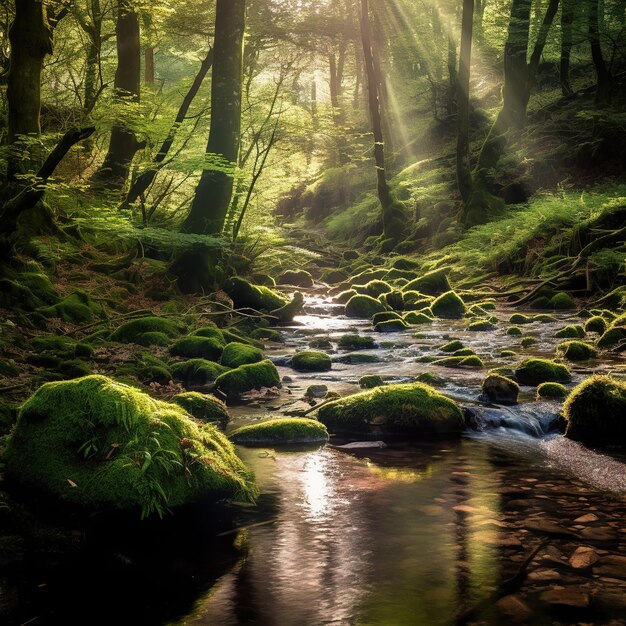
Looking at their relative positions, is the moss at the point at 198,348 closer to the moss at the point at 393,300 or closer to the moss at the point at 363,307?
the moss at the point at 363,307

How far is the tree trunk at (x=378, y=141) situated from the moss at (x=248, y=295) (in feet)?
38.0

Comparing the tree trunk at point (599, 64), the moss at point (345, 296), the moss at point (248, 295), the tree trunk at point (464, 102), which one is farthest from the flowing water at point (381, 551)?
the tree trunk at point (599, 64)

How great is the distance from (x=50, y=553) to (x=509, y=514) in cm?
308

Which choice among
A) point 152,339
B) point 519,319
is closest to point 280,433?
point 152,339

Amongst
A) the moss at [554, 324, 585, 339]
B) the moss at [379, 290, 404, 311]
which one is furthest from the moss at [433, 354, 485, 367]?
the moss at [379, 290, 404, 311]

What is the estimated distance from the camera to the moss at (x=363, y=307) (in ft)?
57.0

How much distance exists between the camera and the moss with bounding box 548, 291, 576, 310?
627 inches

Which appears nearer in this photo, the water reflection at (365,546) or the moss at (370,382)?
the water reflection at (365,546)

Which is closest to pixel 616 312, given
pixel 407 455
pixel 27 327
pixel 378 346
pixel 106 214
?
pixel 378 346

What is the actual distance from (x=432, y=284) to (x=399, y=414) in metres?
12.8

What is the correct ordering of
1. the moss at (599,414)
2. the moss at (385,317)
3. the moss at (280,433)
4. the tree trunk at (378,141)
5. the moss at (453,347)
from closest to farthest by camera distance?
the moss at (599,414) < the moss at (280,433) < the moss at (453,347) < the moss at (385,317) < the tree trunk at (378,141)

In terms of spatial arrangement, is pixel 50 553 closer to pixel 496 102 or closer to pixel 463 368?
pixel 463 368

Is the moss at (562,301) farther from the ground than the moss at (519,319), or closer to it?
farther from the ground

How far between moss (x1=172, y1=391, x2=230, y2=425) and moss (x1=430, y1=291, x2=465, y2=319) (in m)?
10.1
